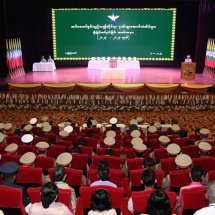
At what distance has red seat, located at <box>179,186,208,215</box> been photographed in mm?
3152

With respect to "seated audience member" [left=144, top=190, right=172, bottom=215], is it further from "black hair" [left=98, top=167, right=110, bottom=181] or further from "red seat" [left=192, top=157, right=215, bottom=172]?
"red seat" [left=192, top=157, right=215, bottom=172]

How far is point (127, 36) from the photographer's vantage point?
16594mm

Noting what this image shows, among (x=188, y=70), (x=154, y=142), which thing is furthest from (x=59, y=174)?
(x=188, y=70)

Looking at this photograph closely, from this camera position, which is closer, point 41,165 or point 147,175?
point 147,175

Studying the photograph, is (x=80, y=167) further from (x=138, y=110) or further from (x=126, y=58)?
(x=126, y=58)

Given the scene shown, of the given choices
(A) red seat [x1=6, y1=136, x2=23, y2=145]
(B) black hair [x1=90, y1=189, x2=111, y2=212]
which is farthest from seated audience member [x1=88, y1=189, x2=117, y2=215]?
(A) red seat [x1=6, y1=136, x2=23, y2=145]

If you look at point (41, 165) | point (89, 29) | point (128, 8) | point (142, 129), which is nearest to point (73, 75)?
point (89, 29)

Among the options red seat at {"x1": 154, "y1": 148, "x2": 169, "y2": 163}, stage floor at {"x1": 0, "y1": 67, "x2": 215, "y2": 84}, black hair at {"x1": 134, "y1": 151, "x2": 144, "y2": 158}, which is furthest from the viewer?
stage floor at {"x1": 0, "y1": 67, "x2": 215, "y2": 84}

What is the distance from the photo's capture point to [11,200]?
122 inches

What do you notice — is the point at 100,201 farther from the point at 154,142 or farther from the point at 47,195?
the point at 154,142

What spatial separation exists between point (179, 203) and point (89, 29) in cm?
1407

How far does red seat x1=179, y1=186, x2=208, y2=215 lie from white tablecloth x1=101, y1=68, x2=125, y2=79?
10.1 m

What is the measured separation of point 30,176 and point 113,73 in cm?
949

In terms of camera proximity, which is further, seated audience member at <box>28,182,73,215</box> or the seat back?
the seat back
